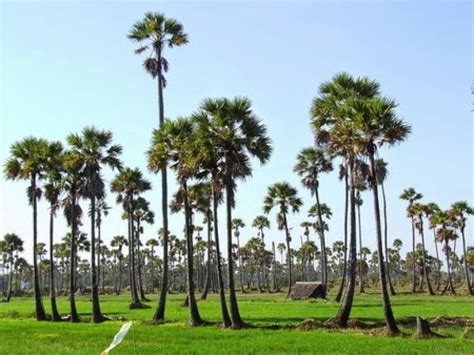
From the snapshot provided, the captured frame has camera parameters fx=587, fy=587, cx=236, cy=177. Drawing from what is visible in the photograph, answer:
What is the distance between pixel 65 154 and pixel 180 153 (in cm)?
1067

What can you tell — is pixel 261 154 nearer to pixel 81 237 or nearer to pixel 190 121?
pixel 190 121

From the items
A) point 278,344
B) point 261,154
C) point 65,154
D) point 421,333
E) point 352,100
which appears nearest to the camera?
point 278,344

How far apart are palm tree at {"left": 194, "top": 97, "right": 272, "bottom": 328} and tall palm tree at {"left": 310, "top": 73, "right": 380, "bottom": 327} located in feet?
10.9

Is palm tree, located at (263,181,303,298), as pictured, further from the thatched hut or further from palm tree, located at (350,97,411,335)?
palm tree, located at (350,97,411,335)

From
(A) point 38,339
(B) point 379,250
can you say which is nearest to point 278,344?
(B) point 379,250

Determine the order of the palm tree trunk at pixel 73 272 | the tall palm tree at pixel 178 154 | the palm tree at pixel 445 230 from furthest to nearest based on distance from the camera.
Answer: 1. the palm tree at pixel 445 230
2. the palm tree trunk at pixel 73 272
3. the tall palm tree at pixel 178 154

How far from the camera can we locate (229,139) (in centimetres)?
3023

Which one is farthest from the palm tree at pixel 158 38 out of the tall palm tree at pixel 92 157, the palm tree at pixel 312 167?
the palm tree at pixel 312 167

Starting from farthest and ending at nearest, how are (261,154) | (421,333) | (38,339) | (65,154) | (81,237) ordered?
1. (81,237)
2. (65,154)
3. (261,154)
4. (38,339)
5. (421,333)

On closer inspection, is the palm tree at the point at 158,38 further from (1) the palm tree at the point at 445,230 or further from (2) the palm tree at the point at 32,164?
(1) the palm tree at the point at 445,230

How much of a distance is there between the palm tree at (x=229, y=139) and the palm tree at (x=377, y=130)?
19.3 ft

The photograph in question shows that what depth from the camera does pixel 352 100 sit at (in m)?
27.5

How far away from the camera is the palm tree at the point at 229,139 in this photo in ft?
A: 100

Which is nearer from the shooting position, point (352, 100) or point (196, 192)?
point (352, 100)
